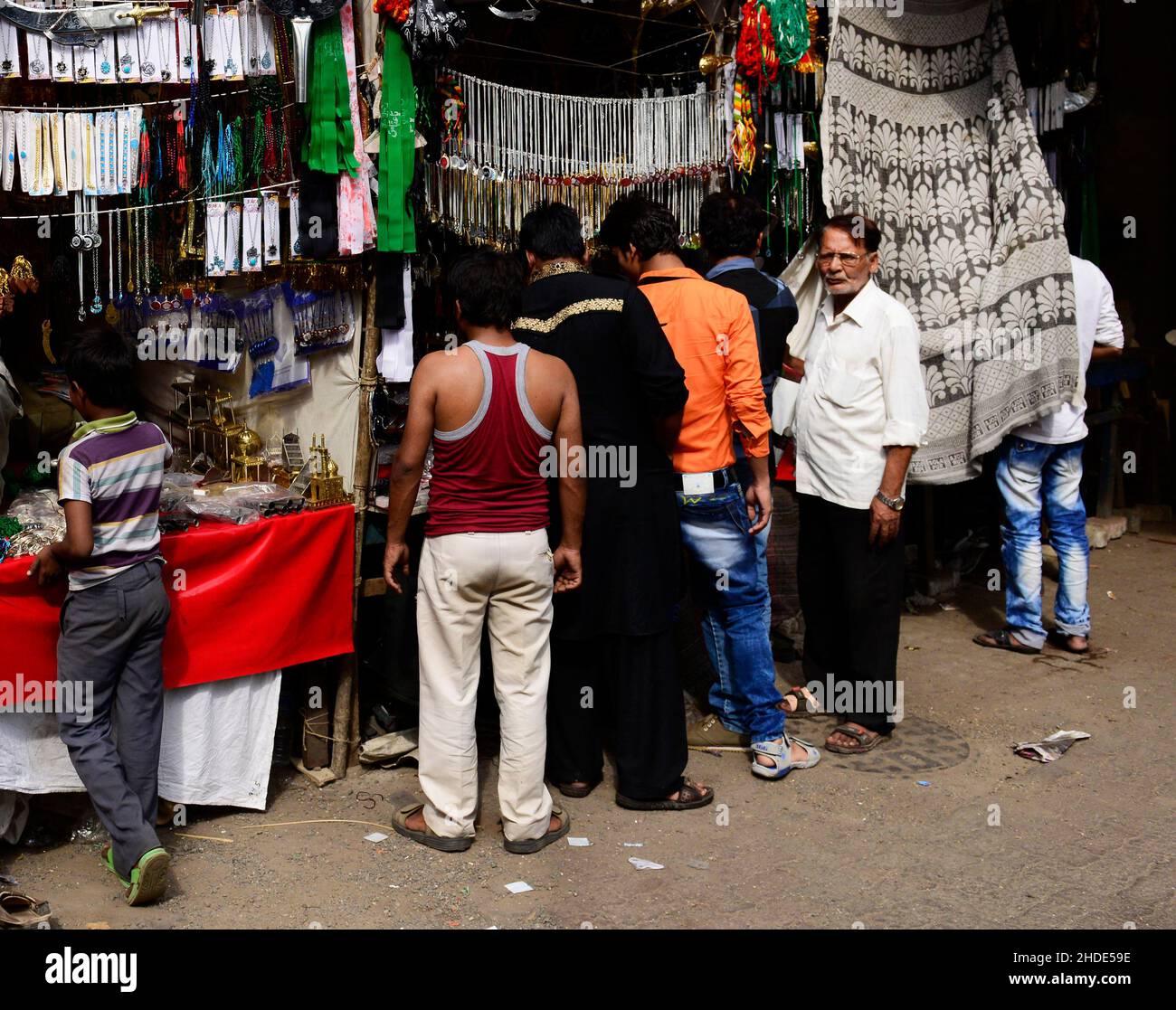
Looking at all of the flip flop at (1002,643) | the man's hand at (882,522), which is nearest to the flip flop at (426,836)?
the man's hand at (882,522)

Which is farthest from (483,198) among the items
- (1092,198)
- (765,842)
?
(1092,198)

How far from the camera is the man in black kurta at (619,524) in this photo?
411 centimetres

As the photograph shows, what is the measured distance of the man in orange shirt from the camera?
4387mm

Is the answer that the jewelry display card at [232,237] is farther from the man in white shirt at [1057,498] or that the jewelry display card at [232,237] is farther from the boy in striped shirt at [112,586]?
the man in white shirt at [1057,498]

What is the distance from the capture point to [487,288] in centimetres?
377

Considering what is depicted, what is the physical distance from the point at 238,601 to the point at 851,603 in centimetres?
234

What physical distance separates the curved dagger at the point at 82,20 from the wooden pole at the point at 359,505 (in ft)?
4.19

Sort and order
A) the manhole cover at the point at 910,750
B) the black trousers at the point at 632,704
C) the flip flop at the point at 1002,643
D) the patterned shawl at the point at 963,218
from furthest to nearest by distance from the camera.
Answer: the flip flop at the point at 1002,643
the patterned shawl at the point at 963,218
the manhole cover at the point at 910,750
the black trousers at the point at 632,704

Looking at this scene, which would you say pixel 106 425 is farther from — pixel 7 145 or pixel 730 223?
pixel 730 223

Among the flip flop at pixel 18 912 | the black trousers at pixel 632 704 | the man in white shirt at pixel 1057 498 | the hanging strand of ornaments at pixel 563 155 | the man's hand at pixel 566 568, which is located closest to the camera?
the flip flop at pixel 18 912

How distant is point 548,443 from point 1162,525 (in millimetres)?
6164

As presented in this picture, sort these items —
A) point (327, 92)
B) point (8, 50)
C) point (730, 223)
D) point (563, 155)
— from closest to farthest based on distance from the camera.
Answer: point (327, 92)
point (8, 50)
point (730, 223)
point (563, 155)

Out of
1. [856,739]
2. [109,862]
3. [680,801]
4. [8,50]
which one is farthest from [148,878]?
[8,50]

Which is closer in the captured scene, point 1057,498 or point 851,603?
point 851,603
